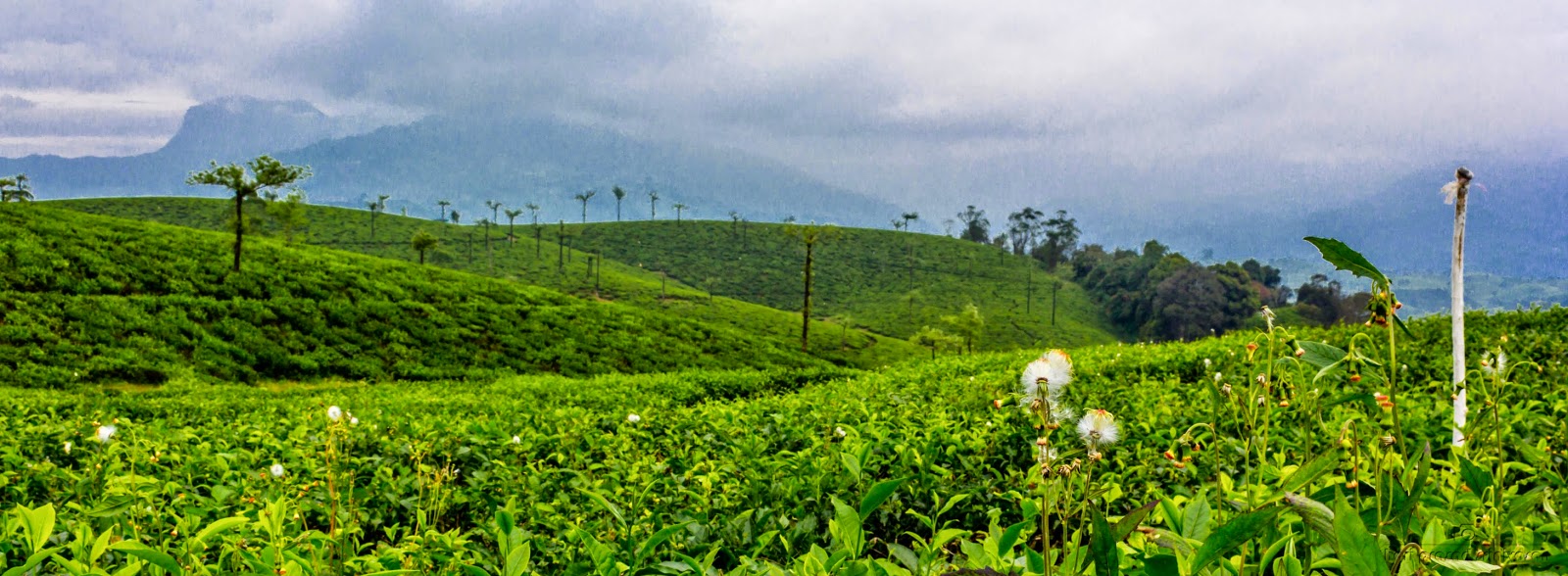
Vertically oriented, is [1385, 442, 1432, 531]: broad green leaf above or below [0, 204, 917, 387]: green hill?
above

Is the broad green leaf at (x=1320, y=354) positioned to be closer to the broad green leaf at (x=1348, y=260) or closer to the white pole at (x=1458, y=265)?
the broad green leaf at (x=1348, y=260)

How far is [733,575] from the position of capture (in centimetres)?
188

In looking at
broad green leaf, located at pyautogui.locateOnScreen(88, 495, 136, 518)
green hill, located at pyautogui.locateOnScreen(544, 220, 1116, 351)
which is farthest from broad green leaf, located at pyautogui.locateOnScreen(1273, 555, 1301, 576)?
green hill, located at pyautogui.locateOnScreen(544, 220, 1116, 351)

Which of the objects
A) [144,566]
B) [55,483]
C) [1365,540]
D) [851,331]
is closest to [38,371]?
[55,483]

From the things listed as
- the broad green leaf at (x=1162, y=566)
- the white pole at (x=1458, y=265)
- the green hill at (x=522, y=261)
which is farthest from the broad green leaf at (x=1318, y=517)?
the green hill at (x=522, y=261)

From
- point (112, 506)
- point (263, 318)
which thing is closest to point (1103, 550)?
point (112, 506)

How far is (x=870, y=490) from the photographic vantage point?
5.26ft

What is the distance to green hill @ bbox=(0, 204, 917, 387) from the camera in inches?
1001

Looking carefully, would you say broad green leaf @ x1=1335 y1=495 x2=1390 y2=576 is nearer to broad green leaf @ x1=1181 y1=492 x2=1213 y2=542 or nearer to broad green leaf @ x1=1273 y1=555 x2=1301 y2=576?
broad green leaf @ x1=1273 y1=555 x2=1301 y2=576

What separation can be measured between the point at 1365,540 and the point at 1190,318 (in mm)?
119412

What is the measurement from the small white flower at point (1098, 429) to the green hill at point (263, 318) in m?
30.1

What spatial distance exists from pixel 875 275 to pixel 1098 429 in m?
128

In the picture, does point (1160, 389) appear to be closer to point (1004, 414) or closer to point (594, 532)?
point (1004, 414)

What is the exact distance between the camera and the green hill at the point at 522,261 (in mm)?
87375
